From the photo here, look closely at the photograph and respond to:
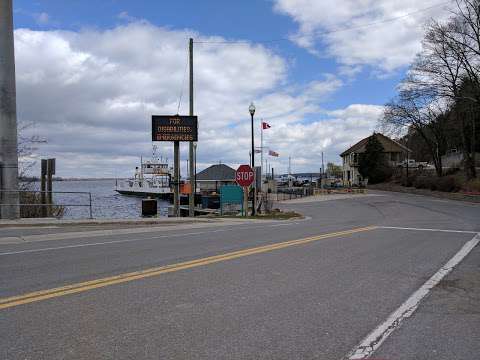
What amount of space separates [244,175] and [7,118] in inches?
446

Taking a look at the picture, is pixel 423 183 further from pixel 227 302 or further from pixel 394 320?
pixel 227 302

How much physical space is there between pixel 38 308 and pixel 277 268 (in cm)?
425

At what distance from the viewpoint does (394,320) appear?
224 inches

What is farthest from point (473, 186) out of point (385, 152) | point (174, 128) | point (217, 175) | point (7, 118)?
point (385, 152)

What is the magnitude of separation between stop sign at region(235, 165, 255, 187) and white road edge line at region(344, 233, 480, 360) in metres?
15.8

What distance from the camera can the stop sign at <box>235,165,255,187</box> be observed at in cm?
2461

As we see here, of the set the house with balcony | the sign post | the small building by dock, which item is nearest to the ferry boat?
the small building by dock

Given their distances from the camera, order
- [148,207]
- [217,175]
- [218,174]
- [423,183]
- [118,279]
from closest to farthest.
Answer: [118,279] < [148,207] < [423,183] < [217,175] < [218,174]

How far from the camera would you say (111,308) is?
5867mm

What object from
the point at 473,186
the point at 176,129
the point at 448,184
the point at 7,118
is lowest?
the point at 473,186

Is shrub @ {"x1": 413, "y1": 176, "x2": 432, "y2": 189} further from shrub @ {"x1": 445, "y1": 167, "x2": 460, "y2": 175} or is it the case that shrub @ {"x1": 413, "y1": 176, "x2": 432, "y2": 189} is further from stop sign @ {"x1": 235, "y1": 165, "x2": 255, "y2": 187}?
Answer: stop sign @ {"x1": 235, "y1": 165, "x2": 255, "y2": 187}

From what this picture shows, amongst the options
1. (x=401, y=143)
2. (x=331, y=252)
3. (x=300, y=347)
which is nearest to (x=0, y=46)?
(x=331, y=252)

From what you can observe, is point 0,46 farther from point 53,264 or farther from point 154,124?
point 53,264

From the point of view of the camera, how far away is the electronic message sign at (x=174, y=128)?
26.4m
